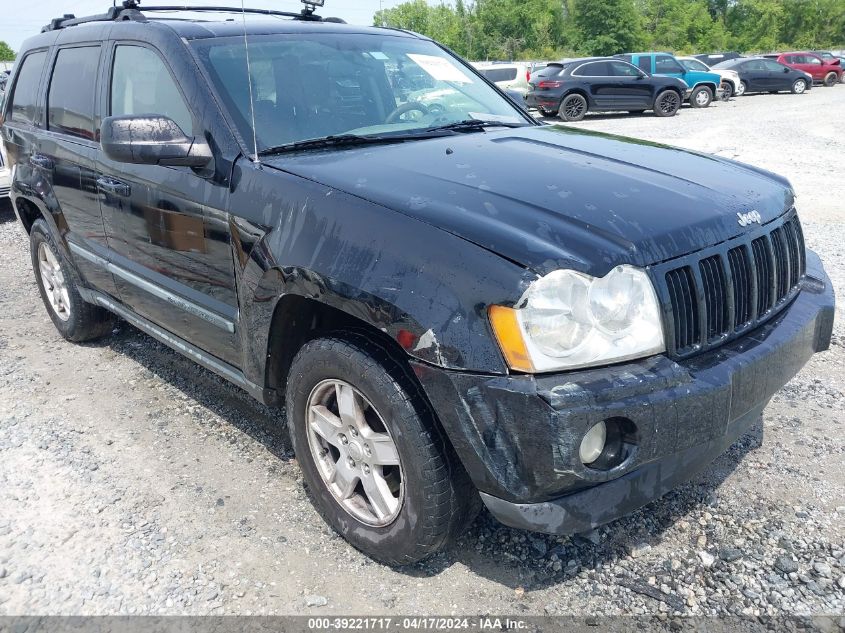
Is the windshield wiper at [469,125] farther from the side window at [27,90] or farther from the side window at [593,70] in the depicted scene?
the side window at [593,70]

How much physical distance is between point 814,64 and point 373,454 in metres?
35.1

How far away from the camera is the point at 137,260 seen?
11.3 feet

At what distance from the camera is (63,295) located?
4688mm

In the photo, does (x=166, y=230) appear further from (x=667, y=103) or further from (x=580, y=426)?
(x=667, y=103)

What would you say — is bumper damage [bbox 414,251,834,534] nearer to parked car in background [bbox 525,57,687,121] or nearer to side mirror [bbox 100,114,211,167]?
side mirror [bbox 100,114,211,167]

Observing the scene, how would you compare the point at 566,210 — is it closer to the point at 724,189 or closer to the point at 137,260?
the point at 724,189

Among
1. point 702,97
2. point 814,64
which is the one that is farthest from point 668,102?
point 814,64

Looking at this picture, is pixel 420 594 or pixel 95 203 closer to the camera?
pixel 420 594

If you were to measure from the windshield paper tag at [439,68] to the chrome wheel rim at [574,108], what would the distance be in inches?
628

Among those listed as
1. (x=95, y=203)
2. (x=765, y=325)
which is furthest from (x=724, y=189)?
(x=95, y=203)

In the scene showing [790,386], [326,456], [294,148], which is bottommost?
[790,386]

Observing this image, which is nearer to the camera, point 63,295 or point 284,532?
point 284,532

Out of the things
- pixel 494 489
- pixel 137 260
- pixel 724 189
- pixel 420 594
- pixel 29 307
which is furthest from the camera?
pixel 29 307

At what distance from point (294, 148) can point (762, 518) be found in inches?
91.3
